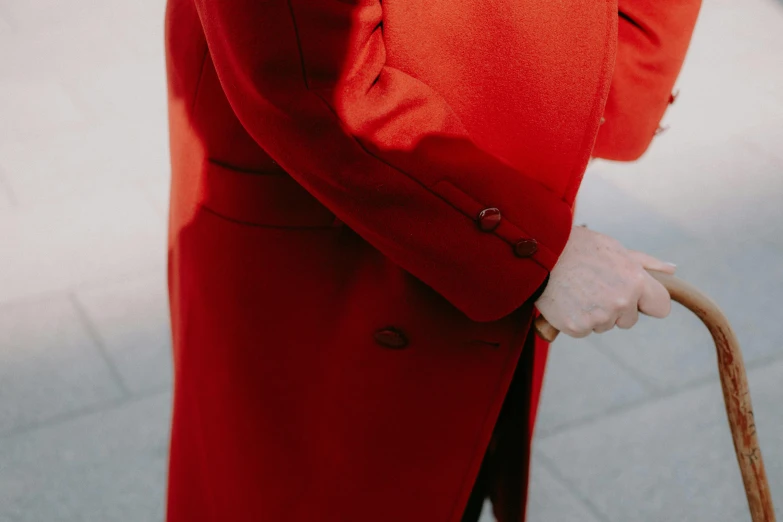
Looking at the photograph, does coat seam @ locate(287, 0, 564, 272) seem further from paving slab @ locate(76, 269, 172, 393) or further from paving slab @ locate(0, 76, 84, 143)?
paving slab @ locate(0, 76, 84, 143)

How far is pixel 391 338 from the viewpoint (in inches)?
56.5

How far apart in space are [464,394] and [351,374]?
0.56 feet

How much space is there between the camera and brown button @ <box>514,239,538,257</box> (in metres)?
1.30

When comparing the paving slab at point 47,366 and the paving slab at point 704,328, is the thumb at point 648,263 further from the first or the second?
the paving slab at point 47,366

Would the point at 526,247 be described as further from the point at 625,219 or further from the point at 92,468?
the point at 625,219

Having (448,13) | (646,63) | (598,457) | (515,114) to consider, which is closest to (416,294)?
(515,114)

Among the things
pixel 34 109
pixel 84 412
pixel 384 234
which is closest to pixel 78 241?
pixel 84 412

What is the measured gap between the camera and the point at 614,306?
132cm

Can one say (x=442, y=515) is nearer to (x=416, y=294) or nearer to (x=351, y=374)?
(x=351, y=374)

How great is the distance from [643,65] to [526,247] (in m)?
0.55

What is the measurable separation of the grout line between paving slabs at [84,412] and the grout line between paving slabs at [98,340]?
0.03 m

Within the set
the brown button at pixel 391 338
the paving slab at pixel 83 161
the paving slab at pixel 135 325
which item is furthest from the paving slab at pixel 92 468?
the brown button at pixel 391 338

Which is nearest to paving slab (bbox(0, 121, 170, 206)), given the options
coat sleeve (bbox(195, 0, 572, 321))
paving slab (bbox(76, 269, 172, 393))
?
paving slab (bbox(76, 269, 172, 393))

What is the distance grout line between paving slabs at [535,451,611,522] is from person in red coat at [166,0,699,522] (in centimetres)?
99
